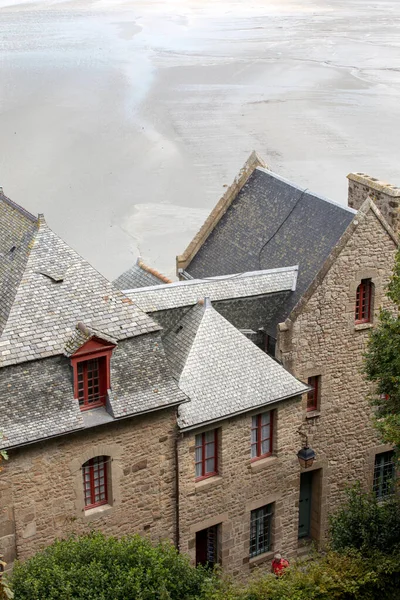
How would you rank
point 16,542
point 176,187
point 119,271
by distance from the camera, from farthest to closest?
point 176,187
point 119,271
point 16,542

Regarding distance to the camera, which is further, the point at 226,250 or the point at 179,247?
the point at 179,247

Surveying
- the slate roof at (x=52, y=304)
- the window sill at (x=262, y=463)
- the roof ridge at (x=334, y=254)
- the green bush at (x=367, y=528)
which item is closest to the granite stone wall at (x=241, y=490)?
the window sill at (x=262, y=463)

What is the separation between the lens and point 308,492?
1247 inches

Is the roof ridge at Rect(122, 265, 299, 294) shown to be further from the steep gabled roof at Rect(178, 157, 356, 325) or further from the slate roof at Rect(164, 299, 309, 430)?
the slate roof at Rect(164, 299, 309, 430)

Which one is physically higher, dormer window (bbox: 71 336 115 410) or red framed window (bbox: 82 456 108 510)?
dormer window (bbox: 71 336 115 410)

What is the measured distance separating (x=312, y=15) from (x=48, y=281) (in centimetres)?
11022

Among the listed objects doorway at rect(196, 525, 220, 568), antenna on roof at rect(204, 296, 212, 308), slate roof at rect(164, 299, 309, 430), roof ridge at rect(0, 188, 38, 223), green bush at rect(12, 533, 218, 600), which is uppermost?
Answer: roof ridge at rect(0, 188, 38, 223)

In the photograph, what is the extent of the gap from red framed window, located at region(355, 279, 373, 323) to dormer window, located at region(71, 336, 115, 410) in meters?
9.25

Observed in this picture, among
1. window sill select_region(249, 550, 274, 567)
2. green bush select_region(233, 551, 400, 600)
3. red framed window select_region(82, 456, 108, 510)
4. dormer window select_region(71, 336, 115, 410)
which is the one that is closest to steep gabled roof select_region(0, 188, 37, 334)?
dormer window select_region(71, 336, 115, 410)

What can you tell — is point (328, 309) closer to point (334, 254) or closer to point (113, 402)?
point (334, 254)

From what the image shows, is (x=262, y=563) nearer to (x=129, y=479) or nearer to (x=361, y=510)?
(x=361, y=510)

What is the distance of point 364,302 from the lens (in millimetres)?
30406

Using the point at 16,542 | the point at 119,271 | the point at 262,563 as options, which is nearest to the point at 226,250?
the point at 262,563

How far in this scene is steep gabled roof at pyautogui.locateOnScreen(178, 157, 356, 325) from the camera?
3089 cm
